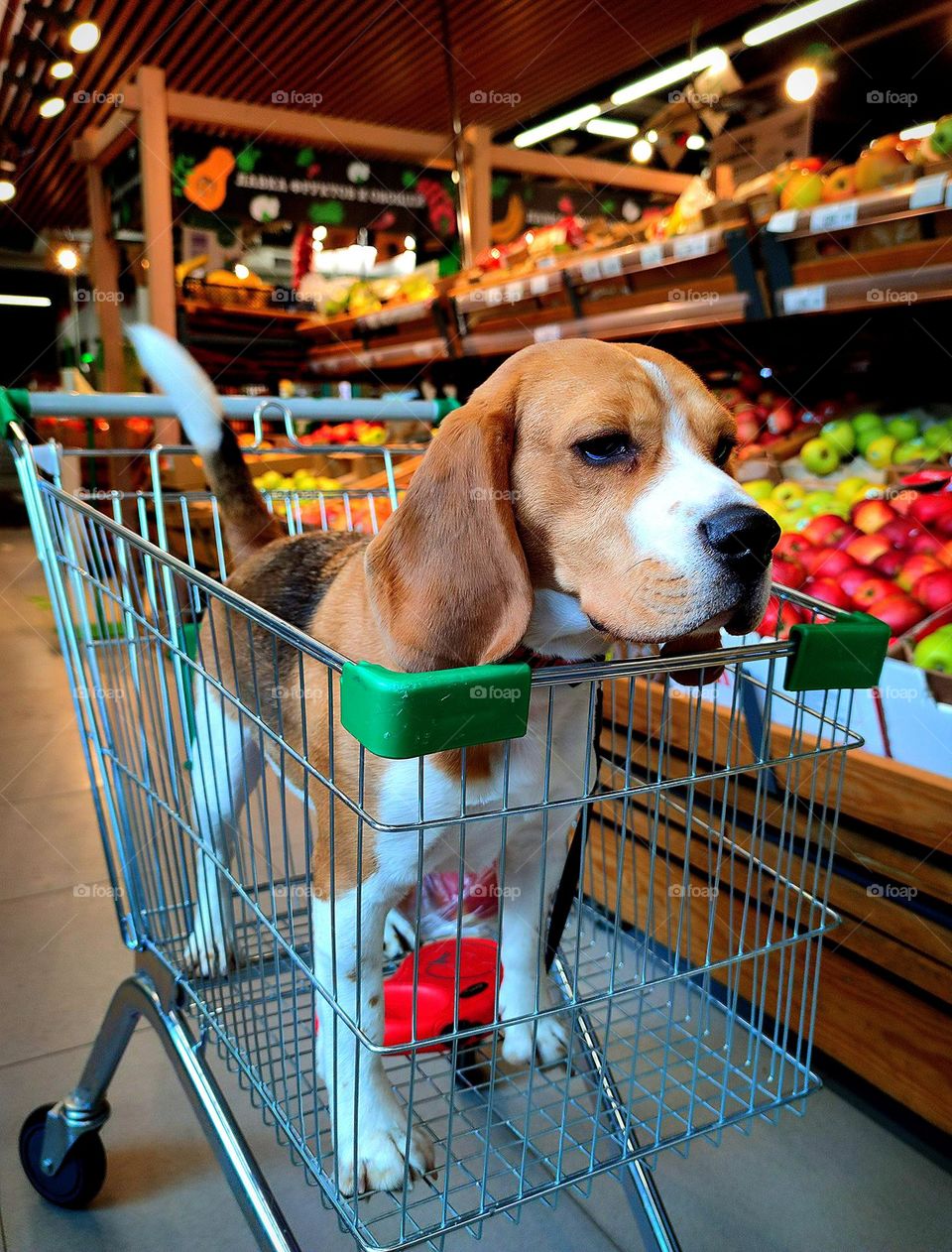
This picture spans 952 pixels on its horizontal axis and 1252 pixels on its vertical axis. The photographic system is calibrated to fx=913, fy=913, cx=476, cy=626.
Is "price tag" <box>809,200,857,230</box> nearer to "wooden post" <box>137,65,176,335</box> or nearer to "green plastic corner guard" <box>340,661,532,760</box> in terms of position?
"green plastic corner guard" <box>340,661,532,760</box>

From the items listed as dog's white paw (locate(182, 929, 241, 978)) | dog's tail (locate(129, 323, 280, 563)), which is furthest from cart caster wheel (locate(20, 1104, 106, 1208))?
dog's tail (locate(129, 323, 280, 563))

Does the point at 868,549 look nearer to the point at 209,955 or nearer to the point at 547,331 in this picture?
the point at 547,331

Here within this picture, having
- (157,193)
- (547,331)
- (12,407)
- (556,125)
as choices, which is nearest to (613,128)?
(556,125)

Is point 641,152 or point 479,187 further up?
point 641,152

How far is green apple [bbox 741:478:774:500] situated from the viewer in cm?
279

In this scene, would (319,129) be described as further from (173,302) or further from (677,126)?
(677,126)

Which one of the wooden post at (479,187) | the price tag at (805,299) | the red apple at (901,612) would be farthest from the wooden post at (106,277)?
the red apple at (901,612)

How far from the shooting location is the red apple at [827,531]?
7.67 feet

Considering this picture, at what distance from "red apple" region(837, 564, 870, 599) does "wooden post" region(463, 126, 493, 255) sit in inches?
143

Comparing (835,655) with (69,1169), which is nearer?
(835,655)

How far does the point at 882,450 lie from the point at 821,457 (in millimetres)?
231

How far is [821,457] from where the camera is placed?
9.26ft

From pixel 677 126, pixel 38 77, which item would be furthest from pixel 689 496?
pixel 38 77

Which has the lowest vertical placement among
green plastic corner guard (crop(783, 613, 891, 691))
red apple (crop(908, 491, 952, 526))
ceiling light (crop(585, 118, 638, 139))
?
green plastic corner guard (crop(783, 613, 891, 691))
